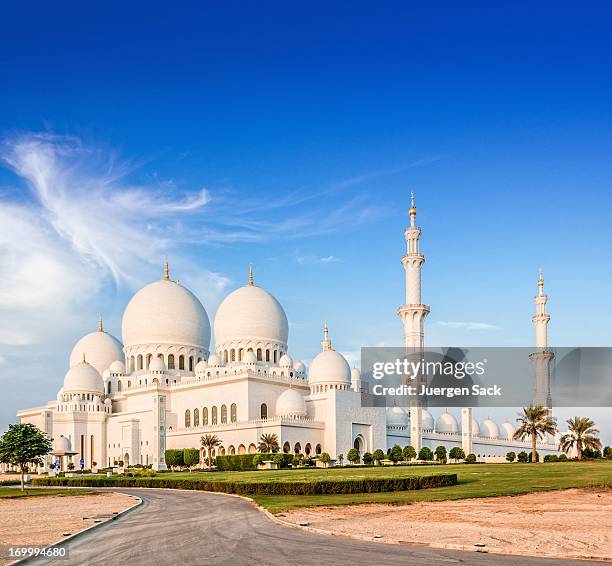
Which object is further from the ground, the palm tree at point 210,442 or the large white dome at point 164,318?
the large white dome at point 164,318

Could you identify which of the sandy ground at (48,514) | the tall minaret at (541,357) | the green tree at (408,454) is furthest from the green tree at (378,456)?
the sandy ground at (48,514)

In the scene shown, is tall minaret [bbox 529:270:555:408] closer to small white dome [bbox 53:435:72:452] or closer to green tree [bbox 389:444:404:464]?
green tree [bbox 389:444:404:464]

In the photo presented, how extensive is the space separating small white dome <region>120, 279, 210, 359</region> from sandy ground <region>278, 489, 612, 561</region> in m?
62.6

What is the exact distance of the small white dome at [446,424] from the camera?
96.0 meters

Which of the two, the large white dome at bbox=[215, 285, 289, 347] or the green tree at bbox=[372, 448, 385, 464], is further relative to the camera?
the large white dome at bbox=[215, 285, 289, 347]

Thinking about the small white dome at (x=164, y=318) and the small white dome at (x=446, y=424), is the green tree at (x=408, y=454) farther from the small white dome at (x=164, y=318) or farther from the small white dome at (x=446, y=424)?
the small white dome at (x=164, y=318)

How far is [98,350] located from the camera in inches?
3745

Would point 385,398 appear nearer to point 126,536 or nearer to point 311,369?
point 311,369

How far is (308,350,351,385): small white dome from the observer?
77.4 m

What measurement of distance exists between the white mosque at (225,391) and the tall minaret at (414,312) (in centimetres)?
11

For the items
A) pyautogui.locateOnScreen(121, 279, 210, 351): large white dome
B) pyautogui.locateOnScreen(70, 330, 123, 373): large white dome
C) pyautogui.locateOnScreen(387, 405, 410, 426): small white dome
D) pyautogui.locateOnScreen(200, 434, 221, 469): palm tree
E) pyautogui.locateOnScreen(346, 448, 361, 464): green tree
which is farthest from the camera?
pyautogui.locateOnScreen(70, 330, 123, 373): large white dome

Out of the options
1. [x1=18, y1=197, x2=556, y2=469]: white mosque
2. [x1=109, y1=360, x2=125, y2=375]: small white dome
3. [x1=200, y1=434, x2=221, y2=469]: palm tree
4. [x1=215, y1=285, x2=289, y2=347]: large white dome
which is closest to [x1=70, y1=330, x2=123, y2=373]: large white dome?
[x1=18, y1=197, x2=556, y2=469]: white mosque

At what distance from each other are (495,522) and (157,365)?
6657 cm

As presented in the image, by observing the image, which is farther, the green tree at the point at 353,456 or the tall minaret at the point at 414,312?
the tall minaret at the point at 414,312
